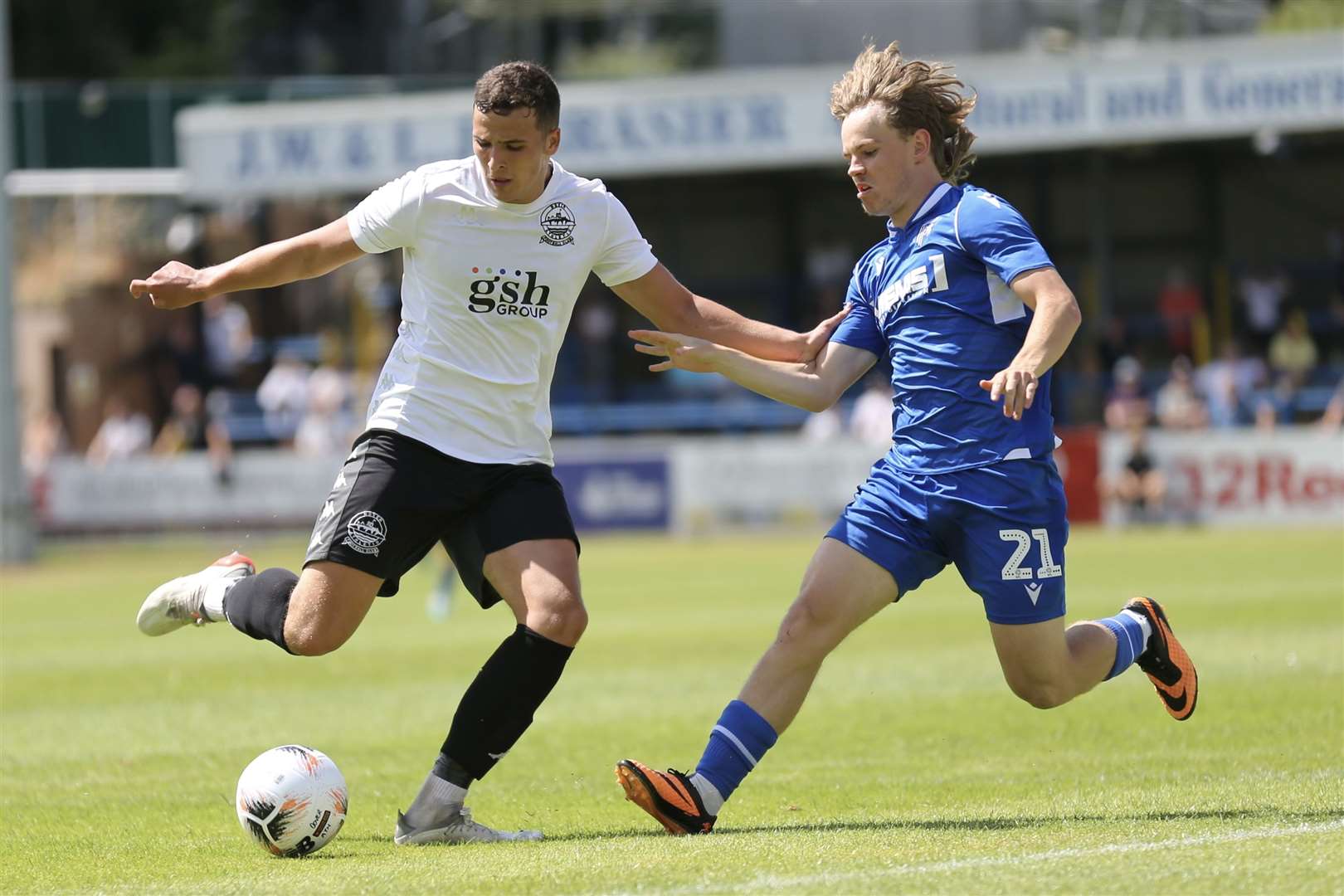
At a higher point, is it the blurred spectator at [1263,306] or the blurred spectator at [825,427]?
the blurred spectator at [1263,306]

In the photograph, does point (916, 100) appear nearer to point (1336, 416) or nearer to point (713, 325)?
point (713, 325)

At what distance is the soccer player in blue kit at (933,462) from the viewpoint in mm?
6379

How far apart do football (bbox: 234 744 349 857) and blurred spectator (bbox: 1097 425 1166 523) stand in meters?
20.5

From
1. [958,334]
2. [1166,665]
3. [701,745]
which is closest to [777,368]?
[958,334]

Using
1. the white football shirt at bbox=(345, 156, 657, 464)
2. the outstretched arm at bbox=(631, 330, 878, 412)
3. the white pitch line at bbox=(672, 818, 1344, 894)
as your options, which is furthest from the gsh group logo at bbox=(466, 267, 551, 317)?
the white pitch line at bbox=(672, 818, 1344, 894)

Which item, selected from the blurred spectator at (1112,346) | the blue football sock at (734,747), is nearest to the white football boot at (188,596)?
the blue football sock at (734,747)

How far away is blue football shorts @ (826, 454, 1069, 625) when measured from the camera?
20.9 feet

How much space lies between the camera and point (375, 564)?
6523 millimetres


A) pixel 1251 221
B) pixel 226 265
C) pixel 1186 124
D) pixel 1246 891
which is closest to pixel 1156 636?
pixel 1246 891

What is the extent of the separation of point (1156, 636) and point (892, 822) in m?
1.43

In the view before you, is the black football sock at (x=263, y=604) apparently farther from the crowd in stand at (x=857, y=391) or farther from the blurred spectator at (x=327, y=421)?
the blurred spectator at (x=327, y=421)

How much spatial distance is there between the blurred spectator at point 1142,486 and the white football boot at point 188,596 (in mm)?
19612

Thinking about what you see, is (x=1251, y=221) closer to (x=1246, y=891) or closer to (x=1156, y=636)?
(x=1156, y=636)

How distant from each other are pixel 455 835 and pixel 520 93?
8.31 ft
